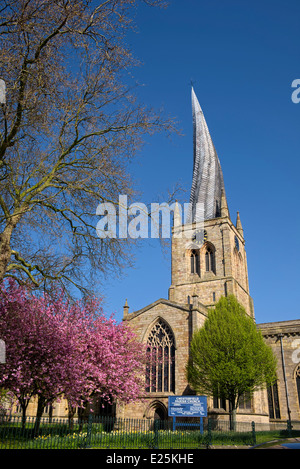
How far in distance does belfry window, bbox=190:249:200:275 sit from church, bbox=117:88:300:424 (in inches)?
4.2

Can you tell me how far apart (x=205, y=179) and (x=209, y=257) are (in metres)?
13.9

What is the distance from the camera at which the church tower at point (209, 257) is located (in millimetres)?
41156

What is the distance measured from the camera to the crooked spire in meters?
49.5

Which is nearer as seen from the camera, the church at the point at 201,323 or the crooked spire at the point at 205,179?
the church at the point at 201,323

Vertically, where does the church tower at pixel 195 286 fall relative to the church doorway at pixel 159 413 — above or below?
above

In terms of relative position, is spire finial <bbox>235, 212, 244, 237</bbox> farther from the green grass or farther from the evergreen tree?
the green grass

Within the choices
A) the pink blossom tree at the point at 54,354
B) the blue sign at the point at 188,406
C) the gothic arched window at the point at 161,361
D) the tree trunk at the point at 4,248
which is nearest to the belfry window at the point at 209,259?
the gothic arched window at the point at 161,361

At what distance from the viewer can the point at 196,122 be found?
204 ft

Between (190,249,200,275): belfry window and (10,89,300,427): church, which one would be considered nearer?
(10,89,300,427): church

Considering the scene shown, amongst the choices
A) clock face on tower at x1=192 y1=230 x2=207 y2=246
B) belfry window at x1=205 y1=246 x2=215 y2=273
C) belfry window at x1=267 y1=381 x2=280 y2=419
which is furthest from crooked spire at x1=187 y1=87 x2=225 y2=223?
belfry window at x1=267 y1=381 x2=280 y2=419

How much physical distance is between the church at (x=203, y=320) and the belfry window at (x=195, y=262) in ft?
0.35

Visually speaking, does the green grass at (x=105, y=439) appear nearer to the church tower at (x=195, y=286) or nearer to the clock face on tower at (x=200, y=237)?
the church tower at (x=195, y=286)

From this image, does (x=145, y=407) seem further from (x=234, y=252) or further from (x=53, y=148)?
(x=53, y=148)

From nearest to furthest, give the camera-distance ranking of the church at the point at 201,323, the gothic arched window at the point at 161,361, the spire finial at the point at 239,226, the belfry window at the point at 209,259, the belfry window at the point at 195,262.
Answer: the church at the point at 201,323
the gothic arched window at the point at 161,361
the belfry window at the point at 209,259
the belfry window at the point at 195,262
the spire finial at the point at 239,226
